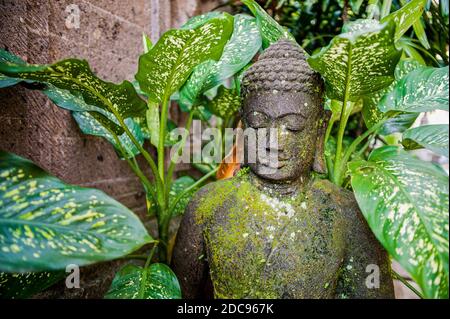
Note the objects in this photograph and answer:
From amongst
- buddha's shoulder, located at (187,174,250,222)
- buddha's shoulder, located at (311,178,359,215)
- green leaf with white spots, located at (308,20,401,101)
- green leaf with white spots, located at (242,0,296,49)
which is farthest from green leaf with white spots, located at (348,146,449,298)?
green leaf with white spots, located at (242,0,296,49)

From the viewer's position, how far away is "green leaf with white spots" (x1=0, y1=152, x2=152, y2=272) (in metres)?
0.68

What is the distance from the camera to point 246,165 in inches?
44.4

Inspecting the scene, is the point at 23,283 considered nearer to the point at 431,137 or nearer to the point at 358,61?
the point at 358,61

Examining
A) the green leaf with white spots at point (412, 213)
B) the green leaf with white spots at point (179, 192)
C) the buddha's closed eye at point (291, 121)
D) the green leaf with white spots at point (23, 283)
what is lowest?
the green leaf with white spots at point (179, 192)

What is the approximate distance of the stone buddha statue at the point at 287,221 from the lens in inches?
38.2

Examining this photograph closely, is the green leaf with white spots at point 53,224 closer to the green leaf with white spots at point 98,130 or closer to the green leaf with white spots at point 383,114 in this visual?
the green leaf with white spots at point 98,130

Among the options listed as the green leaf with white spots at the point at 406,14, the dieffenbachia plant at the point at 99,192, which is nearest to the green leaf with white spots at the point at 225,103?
the dieffenbachia plant at the point at 99,192

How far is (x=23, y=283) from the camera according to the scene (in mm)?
975

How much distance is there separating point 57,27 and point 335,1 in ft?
5.25

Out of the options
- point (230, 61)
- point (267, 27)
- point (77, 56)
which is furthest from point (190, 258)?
point (77, 56)

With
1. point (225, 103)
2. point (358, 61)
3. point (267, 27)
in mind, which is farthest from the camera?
point (225, 103)

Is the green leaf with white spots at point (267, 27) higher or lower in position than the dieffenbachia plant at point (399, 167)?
higher

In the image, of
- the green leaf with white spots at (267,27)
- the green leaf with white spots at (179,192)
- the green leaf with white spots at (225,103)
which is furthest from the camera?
the green leaf with white spots at (225,103)

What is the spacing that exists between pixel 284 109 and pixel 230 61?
1.42 ft
